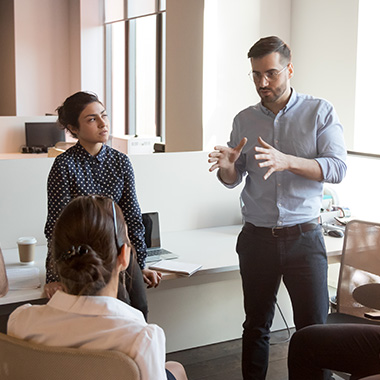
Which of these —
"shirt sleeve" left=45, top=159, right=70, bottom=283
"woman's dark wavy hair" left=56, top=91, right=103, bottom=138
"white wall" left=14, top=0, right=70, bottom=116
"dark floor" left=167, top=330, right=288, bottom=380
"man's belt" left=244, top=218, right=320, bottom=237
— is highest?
"white wall" left=14, top=0, right=70, bottom=116

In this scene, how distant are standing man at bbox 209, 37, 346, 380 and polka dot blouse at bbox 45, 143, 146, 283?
40 cm

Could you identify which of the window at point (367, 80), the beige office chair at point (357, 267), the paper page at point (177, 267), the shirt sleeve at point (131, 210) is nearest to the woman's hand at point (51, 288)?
the shirt sleeve at point (131, 210)

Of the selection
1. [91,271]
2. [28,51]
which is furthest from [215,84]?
[28,51]

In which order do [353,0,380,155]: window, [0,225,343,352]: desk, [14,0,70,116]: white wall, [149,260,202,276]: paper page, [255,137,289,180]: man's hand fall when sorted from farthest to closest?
[14,0,70,116]: white wall, [353,0,380,155]: window, [0,225,343,352]: desk, [149,260,202,276]: paper page, [255,137,289,180]: man's hand

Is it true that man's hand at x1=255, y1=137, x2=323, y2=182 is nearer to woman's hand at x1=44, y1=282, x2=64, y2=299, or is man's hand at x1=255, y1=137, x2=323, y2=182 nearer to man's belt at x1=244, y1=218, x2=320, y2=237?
man's belt at x1=244, y1=218, x2=320, y2=237

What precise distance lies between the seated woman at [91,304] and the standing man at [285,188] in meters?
0.95

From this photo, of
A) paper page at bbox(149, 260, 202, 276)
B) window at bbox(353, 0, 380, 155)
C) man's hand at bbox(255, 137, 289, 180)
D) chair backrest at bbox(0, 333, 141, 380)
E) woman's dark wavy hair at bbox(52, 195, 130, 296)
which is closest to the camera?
chair backrest at bbox(0, 333, 141, 380)

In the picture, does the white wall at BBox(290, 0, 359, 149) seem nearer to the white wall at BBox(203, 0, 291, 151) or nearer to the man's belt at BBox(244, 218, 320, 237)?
the white wall at BBox(203, 0, 291, 151)

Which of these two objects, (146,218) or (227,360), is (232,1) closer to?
(146,218)

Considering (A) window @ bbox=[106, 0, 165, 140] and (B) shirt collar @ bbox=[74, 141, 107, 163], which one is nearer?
(B) shirt collar @ bbox=[74, 141, 107, 163]

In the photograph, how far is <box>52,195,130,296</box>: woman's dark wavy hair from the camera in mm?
1466

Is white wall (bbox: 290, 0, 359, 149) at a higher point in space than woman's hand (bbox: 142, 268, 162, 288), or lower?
higher

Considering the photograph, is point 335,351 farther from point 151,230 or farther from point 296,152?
point 151,230

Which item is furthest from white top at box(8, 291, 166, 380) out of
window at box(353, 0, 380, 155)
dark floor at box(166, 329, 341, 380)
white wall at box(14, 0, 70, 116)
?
white wall at box(14, 0, 70, 116)
